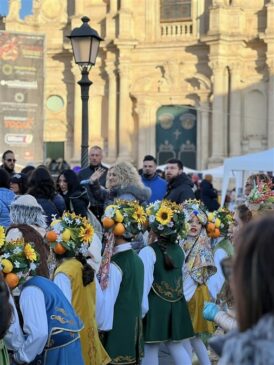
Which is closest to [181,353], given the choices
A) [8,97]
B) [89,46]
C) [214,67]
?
[89,46]

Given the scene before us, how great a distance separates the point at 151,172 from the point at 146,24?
2090 centimetres

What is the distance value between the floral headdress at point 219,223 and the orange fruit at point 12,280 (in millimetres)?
3564

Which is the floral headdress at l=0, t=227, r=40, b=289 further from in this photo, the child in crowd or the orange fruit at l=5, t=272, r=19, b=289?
the child in crowd

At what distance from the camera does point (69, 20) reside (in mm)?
31484

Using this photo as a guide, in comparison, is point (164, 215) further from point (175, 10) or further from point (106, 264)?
point (175, 10)

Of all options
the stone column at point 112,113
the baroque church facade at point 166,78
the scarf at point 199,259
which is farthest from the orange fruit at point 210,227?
the stone column at point 112,113

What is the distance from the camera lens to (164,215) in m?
6.91

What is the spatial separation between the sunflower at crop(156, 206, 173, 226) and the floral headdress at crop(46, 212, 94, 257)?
124 cm

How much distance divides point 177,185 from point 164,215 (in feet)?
10.9

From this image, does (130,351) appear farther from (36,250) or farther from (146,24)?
(146,24)

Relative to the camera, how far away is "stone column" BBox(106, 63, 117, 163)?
98.7 feet

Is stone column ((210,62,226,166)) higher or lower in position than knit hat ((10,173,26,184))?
higher

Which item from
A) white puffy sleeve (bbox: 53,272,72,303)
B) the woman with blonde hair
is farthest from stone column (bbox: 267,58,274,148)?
white puffy sleeve (bbox: 53,272,72,303)

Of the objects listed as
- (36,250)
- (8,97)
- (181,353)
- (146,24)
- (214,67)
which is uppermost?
(146,24)
